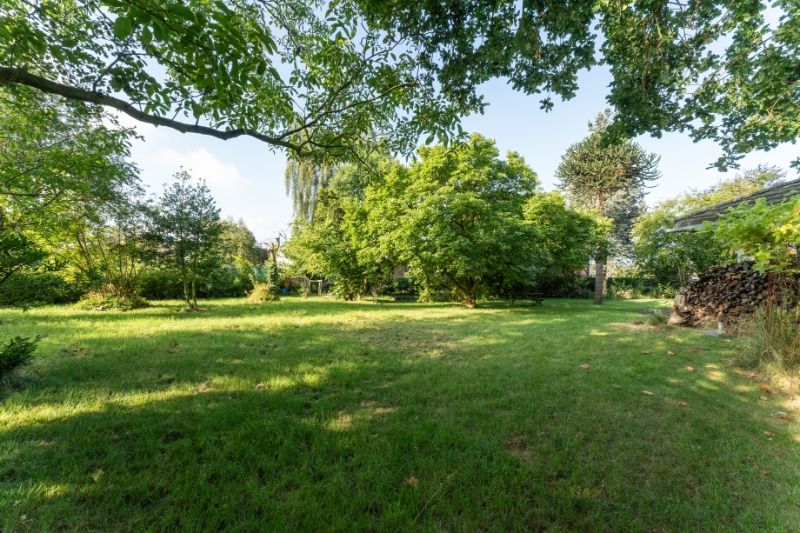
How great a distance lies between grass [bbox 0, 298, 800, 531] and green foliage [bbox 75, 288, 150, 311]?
7112mm

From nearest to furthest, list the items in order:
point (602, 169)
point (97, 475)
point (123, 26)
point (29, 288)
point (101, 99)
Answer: point (123, 26) → point (97, 475) → point (101, 99) → point (29, 288) → point (602, 169)

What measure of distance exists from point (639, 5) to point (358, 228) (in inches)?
570

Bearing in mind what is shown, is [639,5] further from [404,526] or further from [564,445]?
[404,526]

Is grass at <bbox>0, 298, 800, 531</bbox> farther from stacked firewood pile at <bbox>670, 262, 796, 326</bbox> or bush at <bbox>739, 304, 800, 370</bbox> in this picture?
stacked firewood pile at <bbox>670, 262, 796, 326</bbox>

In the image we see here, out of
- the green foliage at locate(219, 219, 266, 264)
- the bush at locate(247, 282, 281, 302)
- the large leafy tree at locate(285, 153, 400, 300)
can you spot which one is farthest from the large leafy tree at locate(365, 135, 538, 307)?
the green foliage at locate(219, 219, 266, 264)

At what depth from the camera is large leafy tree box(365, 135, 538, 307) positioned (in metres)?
12.8

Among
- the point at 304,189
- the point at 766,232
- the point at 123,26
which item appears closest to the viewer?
the point at 123,26

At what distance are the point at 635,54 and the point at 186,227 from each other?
42.7ft

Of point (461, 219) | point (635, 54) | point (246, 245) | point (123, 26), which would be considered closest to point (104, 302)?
point (123, 26)

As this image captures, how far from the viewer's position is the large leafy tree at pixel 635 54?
12.0ft

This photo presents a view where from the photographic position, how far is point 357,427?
9.82ft

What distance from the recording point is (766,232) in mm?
3982

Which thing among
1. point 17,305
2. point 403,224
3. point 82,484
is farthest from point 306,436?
point 403,224

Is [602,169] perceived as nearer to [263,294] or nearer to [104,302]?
[263,294]
